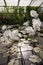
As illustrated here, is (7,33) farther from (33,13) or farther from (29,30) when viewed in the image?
(33,13)

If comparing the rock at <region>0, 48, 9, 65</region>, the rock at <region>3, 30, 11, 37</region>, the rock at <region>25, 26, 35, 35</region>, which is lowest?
the rock at <region>0, 48, 9, 65</region>

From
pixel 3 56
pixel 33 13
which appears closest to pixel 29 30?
pixel 33 13

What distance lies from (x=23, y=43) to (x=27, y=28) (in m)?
0.22

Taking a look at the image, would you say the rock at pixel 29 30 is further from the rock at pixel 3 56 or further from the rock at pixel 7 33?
the rock at pixel 3 56

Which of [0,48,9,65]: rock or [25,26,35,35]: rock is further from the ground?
[25,26,35,35]: rock

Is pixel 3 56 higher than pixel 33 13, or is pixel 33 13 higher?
pixel 33 13

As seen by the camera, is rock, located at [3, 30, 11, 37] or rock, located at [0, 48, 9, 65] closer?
rock, located at [0, 48, 9, 65]

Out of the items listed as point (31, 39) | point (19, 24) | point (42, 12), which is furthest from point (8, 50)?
point (42, 12)

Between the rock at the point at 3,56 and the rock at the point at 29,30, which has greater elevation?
the rock at the point at 29,30

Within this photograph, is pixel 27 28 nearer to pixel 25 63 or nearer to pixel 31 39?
pixel 31 39

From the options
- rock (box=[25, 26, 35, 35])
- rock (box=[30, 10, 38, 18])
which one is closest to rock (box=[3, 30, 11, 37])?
rock (box=[25, 26, 35, 35])

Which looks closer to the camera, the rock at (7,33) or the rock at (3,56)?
the rock at (3,56)

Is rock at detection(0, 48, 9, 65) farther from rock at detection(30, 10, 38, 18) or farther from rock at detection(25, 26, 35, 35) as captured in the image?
rock at detection(30, 10, 38, 18)

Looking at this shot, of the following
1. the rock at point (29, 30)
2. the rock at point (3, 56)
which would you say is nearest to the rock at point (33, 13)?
the rock at point (29, 30)
